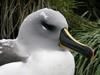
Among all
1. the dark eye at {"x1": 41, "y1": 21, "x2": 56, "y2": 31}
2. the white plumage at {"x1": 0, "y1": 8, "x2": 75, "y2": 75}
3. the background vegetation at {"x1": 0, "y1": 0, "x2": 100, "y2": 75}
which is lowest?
the background vegetation at {"x1": 0, "y1": 0, "x2": 100, "y2": 75}

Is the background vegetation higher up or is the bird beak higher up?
the bird beak

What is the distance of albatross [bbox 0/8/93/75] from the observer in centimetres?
153

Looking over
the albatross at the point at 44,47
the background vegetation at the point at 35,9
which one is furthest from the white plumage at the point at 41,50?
the background vegetation at the point at 35,9

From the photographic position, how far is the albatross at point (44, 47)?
1527 mm

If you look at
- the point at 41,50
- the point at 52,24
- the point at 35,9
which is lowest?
the point at 35,9

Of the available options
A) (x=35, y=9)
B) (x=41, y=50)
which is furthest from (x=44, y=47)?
(x=35, y=9)

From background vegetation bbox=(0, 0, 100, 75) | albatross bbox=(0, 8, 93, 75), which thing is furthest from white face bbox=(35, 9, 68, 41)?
background vegetation bbox=(0, 0, 100, 75)

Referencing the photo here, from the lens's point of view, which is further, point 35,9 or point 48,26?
point 35,9

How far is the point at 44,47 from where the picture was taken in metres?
1.55

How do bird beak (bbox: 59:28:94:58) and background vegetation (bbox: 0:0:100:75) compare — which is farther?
background vegetation (bbox: 0:0:100:75)

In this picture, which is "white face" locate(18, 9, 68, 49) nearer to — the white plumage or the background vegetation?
the white plumage

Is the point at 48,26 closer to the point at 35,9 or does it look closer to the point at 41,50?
the point at 41,50

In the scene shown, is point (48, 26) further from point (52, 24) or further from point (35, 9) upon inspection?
point (35, 9)

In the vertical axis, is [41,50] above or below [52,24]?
below
